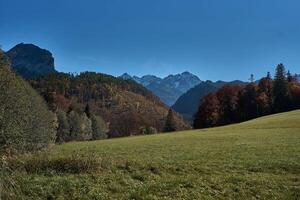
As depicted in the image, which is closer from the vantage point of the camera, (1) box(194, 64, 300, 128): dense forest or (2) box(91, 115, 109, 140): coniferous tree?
(1) box(194, 64, 300, 128): dense forest

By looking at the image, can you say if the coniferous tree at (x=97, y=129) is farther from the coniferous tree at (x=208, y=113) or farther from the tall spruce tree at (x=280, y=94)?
the tall spruce tree at (x=280, y=94)

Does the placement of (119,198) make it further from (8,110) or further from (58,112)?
(58,112)

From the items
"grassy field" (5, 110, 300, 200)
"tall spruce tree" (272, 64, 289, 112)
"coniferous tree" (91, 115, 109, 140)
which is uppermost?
"tall spruce tree" (272, 64, 289, 112)

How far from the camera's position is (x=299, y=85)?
154875 millimetres

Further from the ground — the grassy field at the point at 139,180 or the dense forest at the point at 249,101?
the dense forest at the point at 249,101

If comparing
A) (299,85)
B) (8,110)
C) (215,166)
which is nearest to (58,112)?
(299,85)

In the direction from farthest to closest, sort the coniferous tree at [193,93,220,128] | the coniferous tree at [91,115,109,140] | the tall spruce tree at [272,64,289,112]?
the coniferous tree at [91,115,109,140] → the coniferous tree at [193,93,220,128] → the tall spruce tree at [272,64,289,112]

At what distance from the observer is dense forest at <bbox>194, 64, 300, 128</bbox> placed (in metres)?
148

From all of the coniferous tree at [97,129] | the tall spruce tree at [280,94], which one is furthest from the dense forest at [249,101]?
the coniferous tree at [97,129]

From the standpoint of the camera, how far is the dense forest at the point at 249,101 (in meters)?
148

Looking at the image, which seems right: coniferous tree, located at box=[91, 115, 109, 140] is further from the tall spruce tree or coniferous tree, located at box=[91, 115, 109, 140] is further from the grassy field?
the grassy field

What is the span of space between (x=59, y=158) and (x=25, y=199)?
23.2ft

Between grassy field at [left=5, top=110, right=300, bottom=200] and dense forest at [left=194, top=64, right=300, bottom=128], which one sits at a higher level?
dense forest at [left=194, top=64, right=300, bottom=128]

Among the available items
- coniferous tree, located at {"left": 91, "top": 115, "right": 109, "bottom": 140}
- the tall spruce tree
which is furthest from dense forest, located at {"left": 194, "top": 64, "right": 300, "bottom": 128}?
coniferous tree, located at {"left": 91, "top": 115, "right": 109, "bottom": 140}
